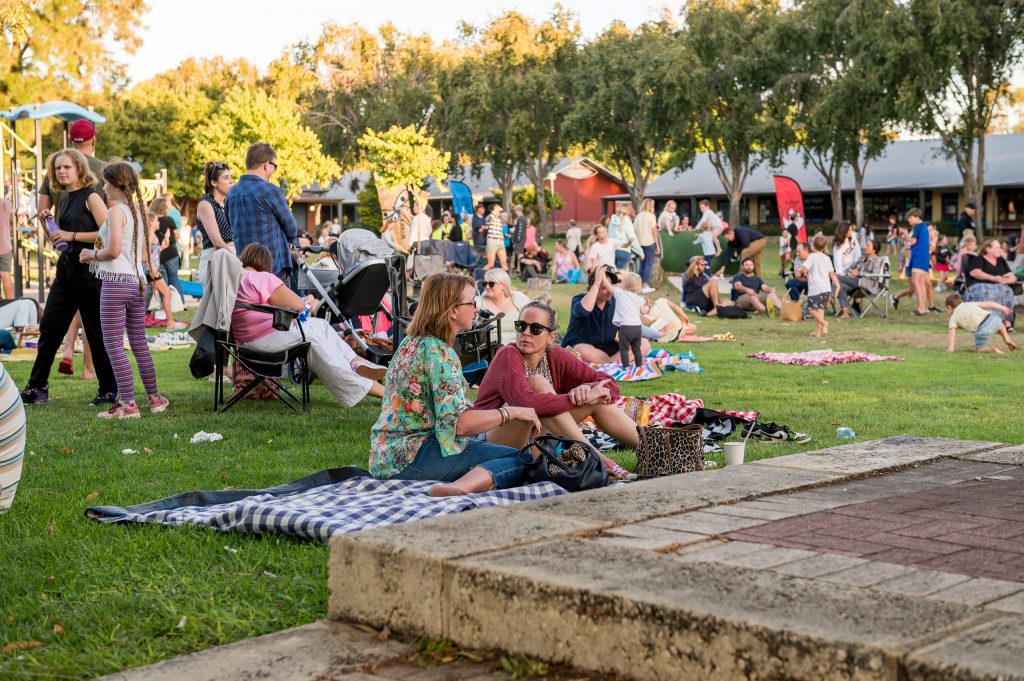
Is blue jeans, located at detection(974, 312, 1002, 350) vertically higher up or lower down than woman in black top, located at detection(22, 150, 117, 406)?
lower down

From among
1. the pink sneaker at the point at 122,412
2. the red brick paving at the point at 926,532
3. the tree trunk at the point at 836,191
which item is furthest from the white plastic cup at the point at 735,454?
the tree trunk at the point at 836,191

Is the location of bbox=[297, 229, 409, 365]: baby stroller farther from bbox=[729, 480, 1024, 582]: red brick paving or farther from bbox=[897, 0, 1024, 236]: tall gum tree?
bbox=[897, 0, 1024, 236]: tall gum tree

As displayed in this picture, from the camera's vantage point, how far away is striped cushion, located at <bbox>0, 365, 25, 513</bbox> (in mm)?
5645

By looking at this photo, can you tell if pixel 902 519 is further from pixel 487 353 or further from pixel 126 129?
pixel 126 129

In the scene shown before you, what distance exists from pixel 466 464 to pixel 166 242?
13.4 m

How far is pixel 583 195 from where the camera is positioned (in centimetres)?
7044

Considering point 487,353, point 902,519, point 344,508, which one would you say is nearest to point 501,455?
point 344,508

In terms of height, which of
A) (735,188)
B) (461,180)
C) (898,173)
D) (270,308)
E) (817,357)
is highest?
(461,180)

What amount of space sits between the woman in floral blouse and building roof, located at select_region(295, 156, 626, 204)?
2105 inches

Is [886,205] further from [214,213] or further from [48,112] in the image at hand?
[214,213]

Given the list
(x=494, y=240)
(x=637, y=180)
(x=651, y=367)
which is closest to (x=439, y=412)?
(x=651, y=367)

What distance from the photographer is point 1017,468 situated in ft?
19.9

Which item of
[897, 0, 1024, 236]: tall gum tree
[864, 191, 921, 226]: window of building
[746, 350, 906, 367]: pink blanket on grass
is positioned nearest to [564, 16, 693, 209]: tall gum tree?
[864, 191, 921, 226]: window of building

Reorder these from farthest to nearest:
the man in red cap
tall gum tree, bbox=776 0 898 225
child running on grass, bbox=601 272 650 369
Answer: tall gum tree, bbox=776 0 898 225, child running on grass, bbox=601 272 650 369, the man in red cap
